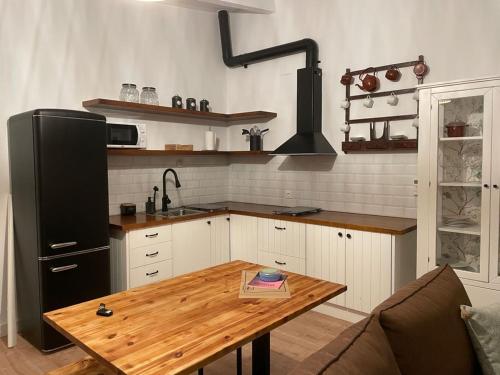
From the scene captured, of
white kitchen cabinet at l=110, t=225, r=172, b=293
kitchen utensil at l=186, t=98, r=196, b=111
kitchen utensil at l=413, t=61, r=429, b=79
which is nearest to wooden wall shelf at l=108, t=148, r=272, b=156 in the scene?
kitchen utensil at l=186, t=98, r=196, b=111

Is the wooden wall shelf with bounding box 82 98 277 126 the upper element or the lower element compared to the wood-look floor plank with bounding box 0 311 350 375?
upper

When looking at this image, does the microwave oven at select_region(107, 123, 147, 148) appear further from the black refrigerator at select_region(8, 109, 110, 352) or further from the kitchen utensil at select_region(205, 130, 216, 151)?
the kitchen utensil at select_region(205, 130, 216, 151)

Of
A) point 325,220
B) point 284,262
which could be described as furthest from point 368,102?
point 284,262

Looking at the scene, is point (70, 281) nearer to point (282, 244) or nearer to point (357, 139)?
point (282, 244)

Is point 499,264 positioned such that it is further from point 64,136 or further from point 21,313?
point 21,313

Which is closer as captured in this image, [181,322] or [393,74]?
[181,322]

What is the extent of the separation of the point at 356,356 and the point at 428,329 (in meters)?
0.46

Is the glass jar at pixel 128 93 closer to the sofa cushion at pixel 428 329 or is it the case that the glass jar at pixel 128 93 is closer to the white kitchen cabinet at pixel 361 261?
the white kitchen cabinet at pixel 361 261

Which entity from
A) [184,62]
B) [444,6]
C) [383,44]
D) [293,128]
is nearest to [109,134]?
[184,62]

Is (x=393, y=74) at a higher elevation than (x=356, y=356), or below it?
higher

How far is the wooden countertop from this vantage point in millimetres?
3352

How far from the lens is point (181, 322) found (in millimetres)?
1730

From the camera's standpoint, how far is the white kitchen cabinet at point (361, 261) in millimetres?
3285

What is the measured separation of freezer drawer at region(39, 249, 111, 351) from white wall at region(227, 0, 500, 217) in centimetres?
218
